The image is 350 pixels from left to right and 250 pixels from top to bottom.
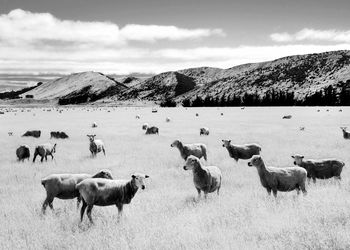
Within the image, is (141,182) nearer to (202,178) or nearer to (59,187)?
(59,187)

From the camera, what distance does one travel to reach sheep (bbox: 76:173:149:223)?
340 inches

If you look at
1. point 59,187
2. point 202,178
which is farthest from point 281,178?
point 59,187

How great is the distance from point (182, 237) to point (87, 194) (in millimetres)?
2857

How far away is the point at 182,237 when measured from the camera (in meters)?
7.31

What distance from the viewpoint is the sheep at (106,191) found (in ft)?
28.3

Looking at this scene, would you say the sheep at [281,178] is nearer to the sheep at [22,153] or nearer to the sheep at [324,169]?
the sheep at [324,169]

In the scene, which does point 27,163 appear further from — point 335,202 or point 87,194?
point 335,202

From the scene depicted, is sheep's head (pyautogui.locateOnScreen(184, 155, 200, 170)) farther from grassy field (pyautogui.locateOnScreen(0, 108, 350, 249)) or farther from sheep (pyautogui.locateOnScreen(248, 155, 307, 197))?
Answer: sheep (pyautogui.locateOnScreen(248, 155, 307, 197))

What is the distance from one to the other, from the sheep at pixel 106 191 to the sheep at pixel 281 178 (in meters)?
3.77

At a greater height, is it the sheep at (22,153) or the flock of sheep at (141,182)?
the flock of sheep at (141,182)

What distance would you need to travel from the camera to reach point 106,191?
873 cm

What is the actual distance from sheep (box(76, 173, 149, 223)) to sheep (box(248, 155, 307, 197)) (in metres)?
3.77

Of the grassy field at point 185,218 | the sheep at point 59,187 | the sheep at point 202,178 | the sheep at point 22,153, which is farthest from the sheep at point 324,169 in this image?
the sheep at point 22,153

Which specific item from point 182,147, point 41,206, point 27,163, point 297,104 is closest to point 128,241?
point 41,206
